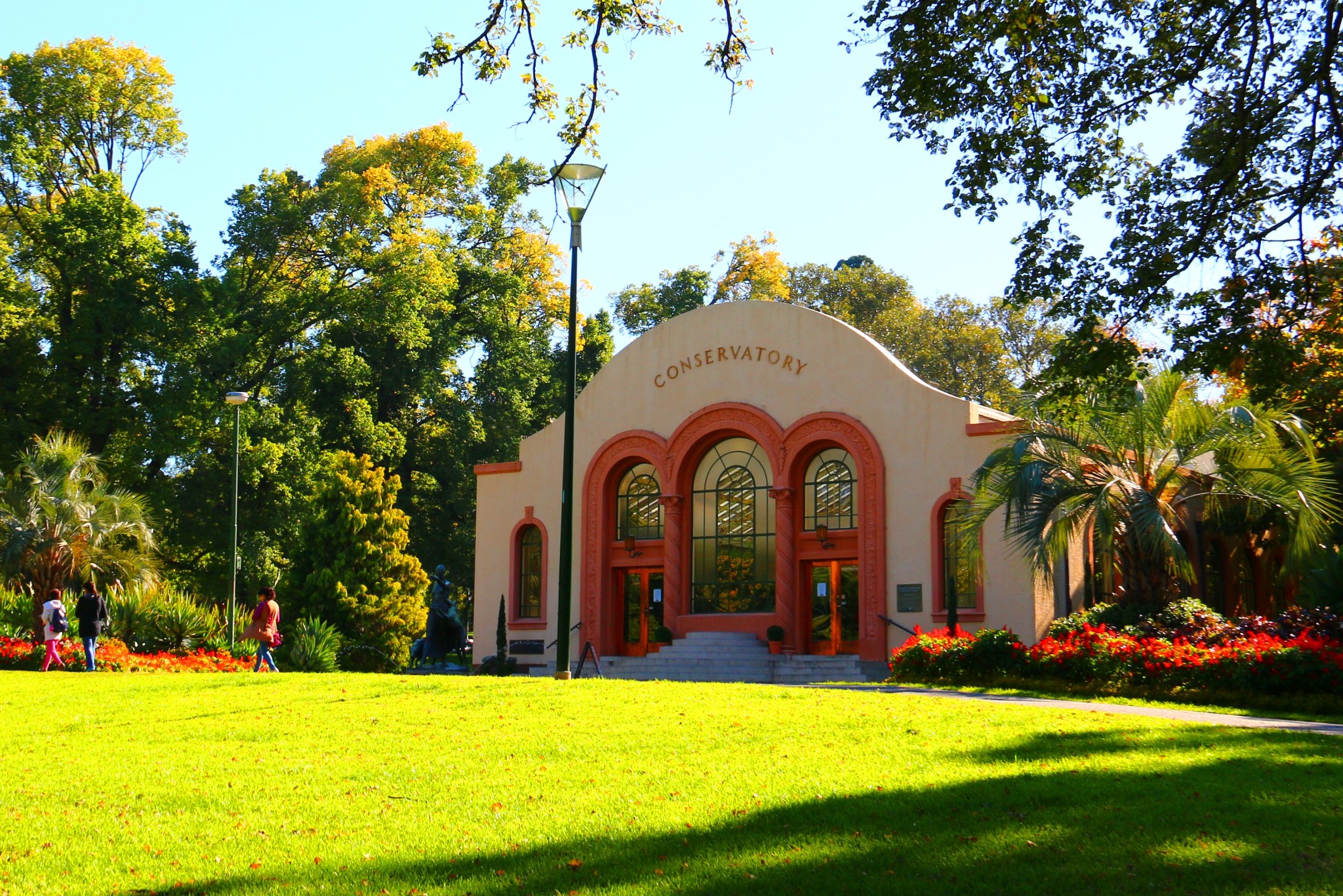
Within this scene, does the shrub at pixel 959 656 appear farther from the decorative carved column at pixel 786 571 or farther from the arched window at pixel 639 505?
the arched window at pixel 639 505

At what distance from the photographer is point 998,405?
4738cm

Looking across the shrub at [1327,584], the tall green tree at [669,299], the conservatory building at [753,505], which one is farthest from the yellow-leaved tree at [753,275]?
A: the shrub at [1327,584]

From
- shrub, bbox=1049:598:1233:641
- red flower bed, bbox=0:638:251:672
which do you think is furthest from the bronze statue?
shrub, bbox=1049:598:1233:641

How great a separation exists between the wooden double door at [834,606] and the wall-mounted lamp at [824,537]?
367mm

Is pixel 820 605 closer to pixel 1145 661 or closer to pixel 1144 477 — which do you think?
pixel 1144 477

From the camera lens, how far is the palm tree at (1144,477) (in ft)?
62.1

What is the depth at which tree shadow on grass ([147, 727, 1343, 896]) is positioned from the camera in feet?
21.3

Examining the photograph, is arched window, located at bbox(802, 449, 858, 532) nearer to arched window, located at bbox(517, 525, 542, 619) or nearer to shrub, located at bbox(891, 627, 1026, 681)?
shrub, located at bbox(891, 627, 1026, 681)

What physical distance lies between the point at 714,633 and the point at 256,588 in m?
16.1

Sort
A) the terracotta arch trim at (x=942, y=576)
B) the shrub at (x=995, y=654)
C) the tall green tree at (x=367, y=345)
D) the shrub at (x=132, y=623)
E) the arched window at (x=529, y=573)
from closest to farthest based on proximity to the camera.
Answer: the shrub at (x=995, y=654) < the terracotta arch trim at (x=942, y=576) < the shrub at (x=132, y=623) < the arched window at (x=529, y=573) < the tall green tree at (x=367, y=345)


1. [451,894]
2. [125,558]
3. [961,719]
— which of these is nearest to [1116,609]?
[961,719]

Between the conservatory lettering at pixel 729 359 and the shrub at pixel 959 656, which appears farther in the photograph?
the conservatory lettering at pixel 729 359

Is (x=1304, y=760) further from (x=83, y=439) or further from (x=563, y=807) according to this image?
(x=83, y=439)

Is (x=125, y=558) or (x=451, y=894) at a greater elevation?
(x=125, y=558)
